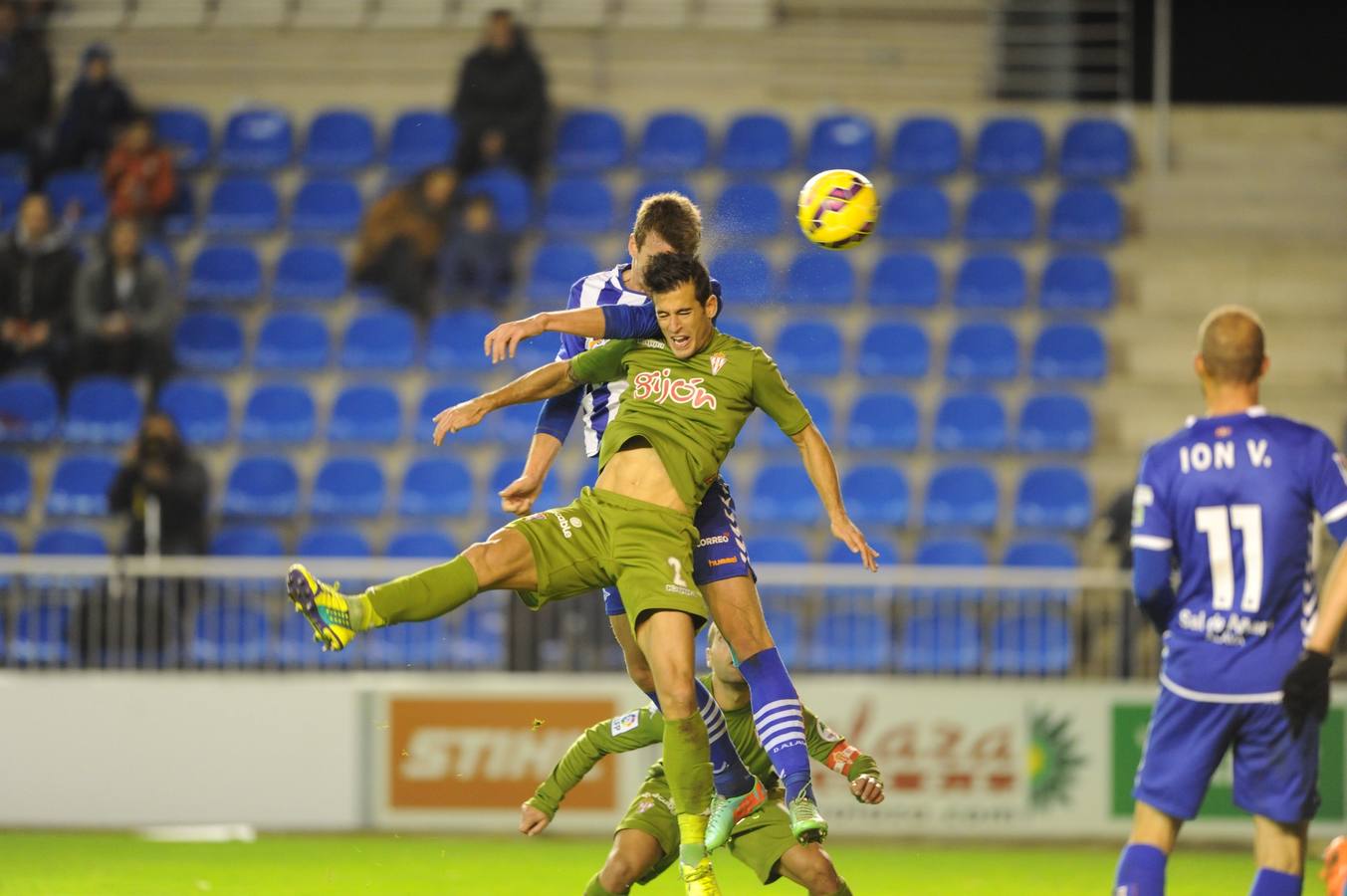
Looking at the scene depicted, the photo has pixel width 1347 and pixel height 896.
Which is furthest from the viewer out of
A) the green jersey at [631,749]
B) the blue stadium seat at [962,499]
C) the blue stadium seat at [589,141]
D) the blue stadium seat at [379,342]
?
the blue stadium seat at [589,141]

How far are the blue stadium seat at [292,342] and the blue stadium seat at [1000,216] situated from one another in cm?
Answer: 509

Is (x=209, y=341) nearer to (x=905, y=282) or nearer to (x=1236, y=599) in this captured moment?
(x=905, y=282)

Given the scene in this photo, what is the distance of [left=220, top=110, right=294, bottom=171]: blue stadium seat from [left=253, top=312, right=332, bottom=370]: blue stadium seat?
5.59 feet

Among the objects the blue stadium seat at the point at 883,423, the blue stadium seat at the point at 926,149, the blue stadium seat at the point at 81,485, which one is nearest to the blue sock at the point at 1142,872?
the blue stadium seat at the point at 883,423

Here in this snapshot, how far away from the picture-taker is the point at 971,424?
13.9m

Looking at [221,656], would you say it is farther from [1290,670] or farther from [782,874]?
[1290,670]

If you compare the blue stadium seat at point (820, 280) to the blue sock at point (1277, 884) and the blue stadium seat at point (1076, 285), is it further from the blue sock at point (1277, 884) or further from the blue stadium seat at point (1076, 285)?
the blue sock at point (1277, 884)

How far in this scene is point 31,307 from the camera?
14.4 metres

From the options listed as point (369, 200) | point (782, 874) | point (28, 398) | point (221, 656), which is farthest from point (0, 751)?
point (782, 874)

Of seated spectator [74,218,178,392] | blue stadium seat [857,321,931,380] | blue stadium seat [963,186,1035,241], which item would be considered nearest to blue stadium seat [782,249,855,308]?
blue stadium seat [857,321,931,380]

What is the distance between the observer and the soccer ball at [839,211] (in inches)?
277

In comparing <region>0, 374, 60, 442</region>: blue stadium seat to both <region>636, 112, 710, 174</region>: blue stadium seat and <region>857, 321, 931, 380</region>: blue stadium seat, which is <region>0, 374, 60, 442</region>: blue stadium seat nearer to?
<region>636, 112, 710, 174</region>: blue stadium seat

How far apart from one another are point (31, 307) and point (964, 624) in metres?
7.38

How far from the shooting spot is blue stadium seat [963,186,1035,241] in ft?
49.8
